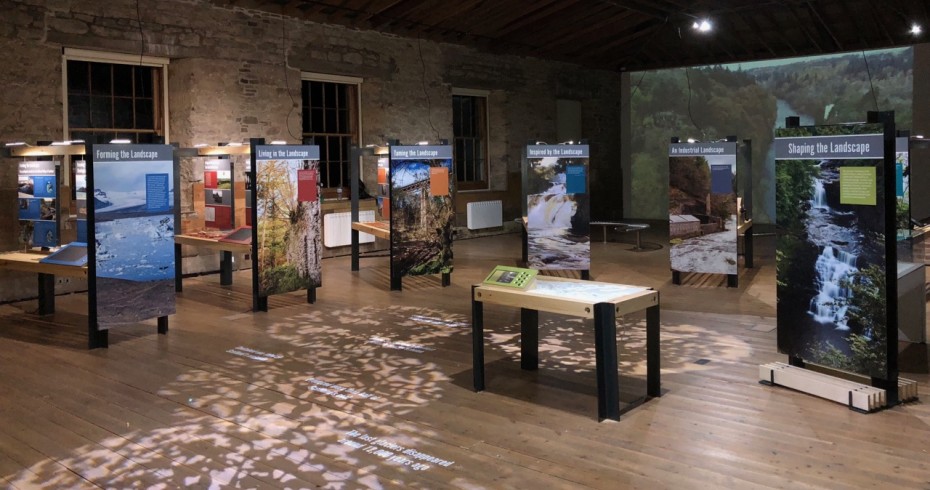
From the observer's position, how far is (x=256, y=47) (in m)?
10.6

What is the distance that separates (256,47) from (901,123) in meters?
11.7

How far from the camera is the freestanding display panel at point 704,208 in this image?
8.59 meters

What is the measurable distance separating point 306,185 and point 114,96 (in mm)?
3417

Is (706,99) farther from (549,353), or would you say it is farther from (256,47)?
(549,353)

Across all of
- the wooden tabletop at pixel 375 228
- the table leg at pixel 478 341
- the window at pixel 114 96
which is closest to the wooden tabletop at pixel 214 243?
the window at pixel 114 96

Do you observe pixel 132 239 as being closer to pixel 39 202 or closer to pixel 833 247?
pixel 39 202

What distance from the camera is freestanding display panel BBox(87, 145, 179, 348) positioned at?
6.02 m

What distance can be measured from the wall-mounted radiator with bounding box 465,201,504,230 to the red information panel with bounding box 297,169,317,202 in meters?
Result: 6.61

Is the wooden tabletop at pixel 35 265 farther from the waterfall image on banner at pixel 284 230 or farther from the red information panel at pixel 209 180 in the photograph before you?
the red information panel at pixel 209 180

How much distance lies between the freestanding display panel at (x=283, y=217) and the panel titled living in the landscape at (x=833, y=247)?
14.6ft

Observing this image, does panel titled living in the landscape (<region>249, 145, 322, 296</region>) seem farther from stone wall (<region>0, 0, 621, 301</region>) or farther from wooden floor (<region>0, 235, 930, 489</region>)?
stone wall (<region>0, 0, 621, 301</region>)

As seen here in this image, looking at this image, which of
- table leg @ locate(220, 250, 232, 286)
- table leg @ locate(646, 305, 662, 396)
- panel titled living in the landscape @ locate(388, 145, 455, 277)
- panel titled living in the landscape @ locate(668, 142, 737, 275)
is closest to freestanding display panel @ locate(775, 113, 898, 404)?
table leg @ locate(646, 305, 662, 396)

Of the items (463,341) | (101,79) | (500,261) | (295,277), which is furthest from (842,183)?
(101,79)

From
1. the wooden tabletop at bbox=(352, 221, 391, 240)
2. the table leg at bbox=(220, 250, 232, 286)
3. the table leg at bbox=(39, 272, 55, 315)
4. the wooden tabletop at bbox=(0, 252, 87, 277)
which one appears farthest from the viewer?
the wooden tabletop at bbox=(352, 221, 391, 240)
